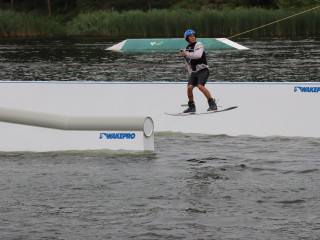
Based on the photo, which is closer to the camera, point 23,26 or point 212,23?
point 212,23

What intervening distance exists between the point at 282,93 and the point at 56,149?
4.37 m

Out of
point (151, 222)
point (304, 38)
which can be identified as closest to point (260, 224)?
point (151, 222)

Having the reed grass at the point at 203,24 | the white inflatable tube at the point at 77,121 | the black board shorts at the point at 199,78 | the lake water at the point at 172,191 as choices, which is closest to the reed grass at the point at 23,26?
the reed grass at the point at 203,24

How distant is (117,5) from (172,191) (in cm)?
7822

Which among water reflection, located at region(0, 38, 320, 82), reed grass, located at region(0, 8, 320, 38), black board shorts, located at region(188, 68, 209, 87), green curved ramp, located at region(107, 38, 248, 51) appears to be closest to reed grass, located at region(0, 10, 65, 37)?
reed grass, located at region(0, 8, 320, 38)

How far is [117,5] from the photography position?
88250 millimetres

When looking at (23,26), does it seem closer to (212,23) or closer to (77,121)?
(212,23)

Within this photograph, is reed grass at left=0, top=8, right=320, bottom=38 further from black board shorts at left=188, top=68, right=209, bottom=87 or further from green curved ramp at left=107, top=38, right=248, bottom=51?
black board shorts at left=188, top=68, right=209, bottom=87

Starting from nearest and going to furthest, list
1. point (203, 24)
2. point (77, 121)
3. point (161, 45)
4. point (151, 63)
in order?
point (77, 121)
point (151, 63)
point (161, 45)
point (203, 24)

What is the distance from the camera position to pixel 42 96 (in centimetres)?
1661

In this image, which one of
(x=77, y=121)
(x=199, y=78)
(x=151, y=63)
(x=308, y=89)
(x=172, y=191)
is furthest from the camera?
(x=151, y=63)

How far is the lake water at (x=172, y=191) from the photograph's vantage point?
9.44m

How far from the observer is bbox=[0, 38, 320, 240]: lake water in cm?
944

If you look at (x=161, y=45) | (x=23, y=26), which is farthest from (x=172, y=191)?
(x=23, y=26)
